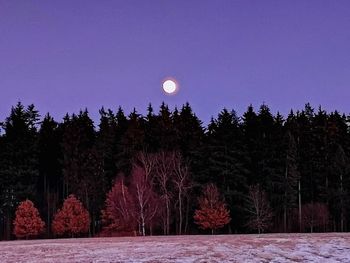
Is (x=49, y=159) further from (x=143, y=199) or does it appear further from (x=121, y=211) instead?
(x=143, y=199)

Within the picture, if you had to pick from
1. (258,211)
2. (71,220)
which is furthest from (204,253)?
(71,220)

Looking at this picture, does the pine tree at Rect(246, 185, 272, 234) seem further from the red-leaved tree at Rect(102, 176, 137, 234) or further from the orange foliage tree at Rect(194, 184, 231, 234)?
the red-leaved tree at Rect(102, 176, 137, 234)

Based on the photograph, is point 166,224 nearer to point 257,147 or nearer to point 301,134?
point 257,147

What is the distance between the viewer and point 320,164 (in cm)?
8625

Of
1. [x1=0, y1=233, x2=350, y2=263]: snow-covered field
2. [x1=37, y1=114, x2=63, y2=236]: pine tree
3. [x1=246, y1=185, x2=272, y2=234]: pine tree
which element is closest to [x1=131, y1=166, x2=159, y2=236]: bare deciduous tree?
Result: [x1=246, y1=185, x2=272, y2=234]: pine tree

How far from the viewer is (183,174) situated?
262 ft

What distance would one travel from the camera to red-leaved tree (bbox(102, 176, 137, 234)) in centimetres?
7144

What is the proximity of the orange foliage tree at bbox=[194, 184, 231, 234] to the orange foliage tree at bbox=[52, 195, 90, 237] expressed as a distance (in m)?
16.0

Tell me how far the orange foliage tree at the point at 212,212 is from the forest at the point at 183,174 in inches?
5.8

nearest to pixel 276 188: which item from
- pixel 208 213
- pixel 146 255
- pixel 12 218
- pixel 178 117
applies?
pixel 208 213

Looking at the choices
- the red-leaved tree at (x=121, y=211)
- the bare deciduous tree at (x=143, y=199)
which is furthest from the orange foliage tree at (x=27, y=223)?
the bare deciduous tree at (x=143, y=199)

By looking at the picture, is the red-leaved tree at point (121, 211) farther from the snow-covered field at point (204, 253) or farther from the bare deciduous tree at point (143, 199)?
the snow-covered field at point (204, 253)

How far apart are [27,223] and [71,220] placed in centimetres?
595

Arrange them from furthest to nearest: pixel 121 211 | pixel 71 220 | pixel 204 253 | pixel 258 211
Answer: pixel 258 211 → pixel 71 220 → pixel 121 211 → pixel 204 253
